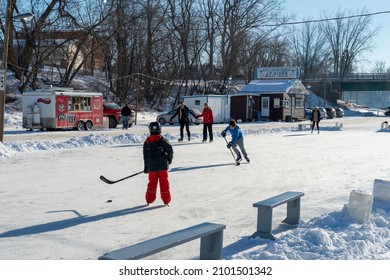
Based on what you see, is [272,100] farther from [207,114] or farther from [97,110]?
[207,114]

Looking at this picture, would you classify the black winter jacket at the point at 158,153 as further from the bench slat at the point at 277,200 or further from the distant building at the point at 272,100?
the distant building at the point at 272,100

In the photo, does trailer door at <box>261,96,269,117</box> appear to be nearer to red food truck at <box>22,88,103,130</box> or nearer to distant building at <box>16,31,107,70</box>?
distant building at <box>16,31,107,70</box>

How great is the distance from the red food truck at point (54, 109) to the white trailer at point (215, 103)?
48.7 feet

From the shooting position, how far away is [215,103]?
1668 inches

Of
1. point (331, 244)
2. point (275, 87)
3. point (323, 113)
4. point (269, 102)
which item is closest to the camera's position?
point (331, 244)

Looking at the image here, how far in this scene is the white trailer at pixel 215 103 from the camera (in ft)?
137

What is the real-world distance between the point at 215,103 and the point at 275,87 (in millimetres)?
9476

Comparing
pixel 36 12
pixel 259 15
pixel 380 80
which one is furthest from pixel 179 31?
pixel 380 80

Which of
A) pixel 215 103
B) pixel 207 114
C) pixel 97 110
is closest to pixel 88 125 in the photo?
pixel 97 110

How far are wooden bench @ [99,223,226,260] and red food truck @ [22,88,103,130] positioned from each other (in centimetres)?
2294

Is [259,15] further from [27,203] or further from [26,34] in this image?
[27,203]

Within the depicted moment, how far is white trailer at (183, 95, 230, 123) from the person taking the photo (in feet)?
137

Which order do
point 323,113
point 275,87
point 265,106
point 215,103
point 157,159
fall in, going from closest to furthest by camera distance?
point 157,159 → point 215,103 → point 265,106 → point 275,87 → point 323,113

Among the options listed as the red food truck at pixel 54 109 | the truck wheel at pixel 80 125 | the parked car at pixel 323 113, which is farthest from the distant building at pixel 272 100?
the red food truck at pixel 54 109
